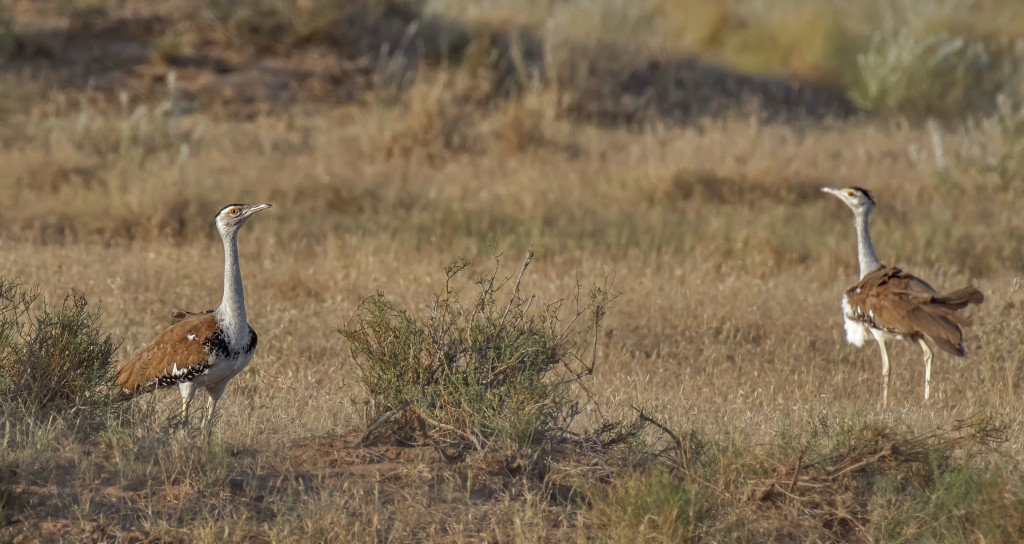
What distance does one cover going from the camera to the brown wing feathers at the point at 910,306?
23.1ft

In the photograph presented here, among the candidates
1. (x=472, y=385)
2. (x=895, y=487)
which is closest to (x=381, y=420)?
(x=472, y=385)

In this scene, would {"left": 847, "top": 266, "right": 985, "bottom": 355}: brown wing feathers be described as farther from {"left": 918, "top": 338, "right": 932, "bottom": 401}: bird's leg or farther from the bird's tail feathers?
{"left": 918, "top": 338, "right": 932, "bottom": 401}: bird's leg

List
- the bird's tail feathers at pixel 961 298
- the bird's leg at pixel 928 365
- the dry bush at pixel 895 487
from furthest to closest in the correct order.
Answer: the bird's leg at pixel 928 365, the bird's tail feathers at pixel 961 298, the dry bush at pixel 895 487

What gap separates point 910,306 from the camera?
7.30m

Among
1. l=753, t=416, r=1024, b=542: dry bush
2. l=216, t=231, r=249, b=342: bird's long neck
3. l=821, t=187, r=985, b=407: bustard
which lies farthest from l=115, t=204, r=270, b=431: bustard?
l=821, t=187, r=985, b=407: bustard

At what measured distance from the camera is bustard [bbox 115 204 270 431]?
20.3 feet

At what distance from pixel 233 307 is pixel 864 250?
396cm

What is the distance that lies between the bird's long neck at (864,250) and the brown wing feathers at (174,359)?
393 centimetres

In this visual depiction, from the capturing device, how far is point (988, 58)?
17.3 m

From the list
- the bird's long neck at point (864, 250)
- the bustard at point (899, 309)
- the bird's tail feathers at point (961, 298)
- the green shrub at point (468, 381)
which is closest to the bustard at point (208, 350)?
the green shrub at point (468, 381)

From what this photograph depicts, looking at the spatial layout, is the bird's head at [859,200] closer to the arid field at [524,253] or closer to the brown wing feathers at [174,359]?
the arid field at [524,253]

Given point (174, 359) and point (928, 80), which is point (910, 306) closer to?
point (174, 359)

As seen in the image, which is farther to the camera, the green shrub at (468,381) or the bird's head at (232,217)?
the bird's head at (232,217)

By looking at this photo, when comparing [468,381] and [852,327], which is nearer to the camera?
[468,381]
